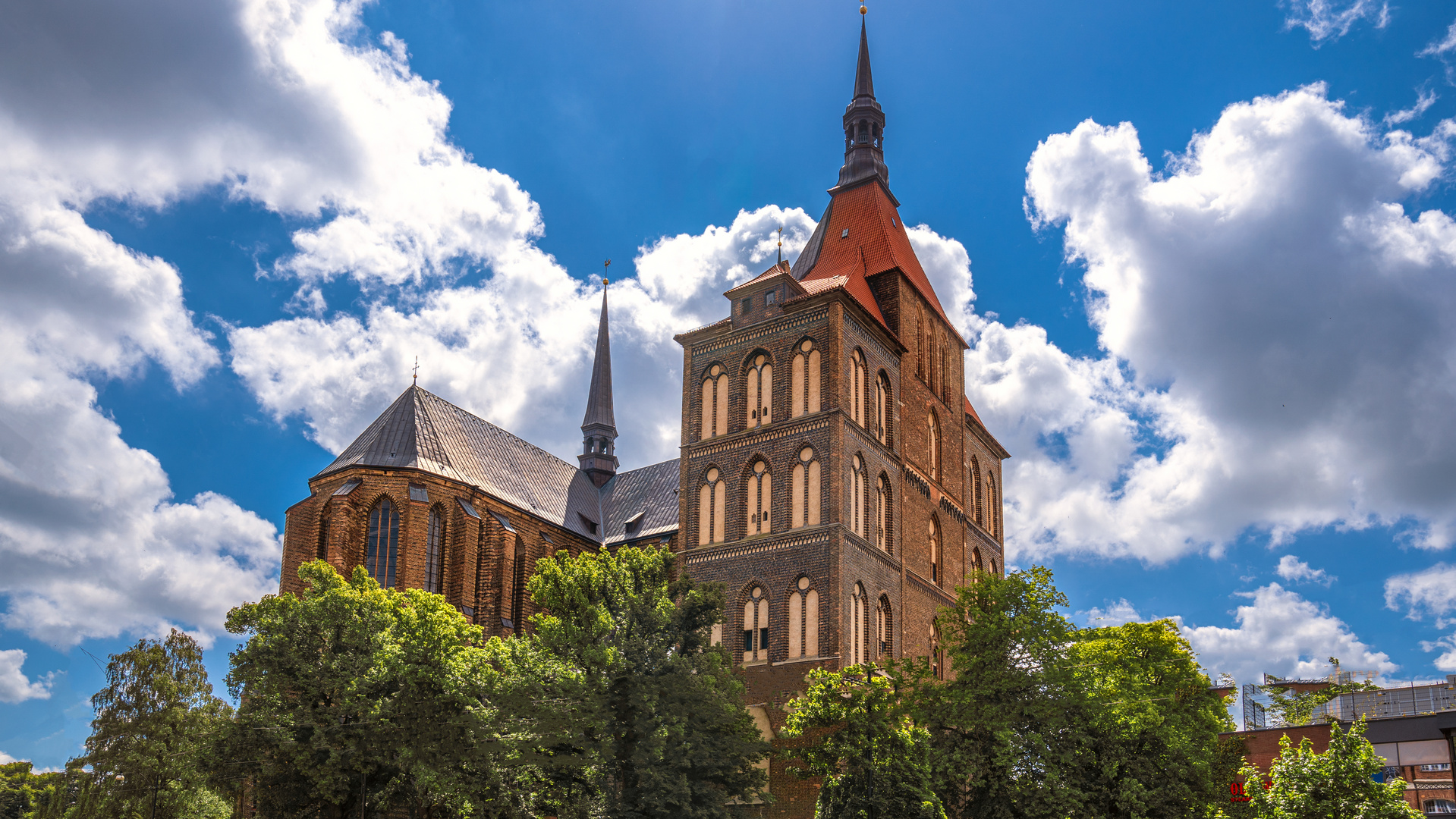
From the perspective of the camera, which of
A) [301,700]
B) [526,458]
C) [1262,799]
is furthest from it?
[526,458]

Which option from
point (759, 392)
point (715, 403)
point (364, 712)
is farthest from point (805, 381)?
point (364, 712)

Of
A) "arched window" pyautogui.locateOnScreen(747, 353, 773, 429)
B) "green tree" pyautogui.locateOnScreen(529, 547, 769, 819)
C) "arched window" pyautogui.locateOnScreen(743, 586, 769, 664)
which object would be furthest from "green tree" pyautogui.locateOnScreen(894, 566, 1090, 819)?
"arched window" pyautogui.locateOnScreen(747, 353, 773, 429)

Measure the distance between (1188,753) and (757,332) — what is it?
67.6ft

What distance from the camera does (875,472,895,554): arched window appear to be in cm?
4216

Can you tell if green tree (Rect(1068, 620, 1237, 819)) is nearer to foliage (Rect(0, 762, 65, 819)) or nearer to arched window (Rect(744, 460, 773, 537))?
arched window (Rect(744, 460, 773, 537))

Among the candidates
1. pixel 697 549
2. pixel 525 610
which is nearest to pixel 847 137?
pixel 697 549

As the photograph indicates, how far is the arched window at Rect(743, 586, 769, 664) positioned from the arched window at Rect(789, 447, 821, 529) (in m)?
2.76

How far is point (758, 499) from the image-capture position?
41875 mm

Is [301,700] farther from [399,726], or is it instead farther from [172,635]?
[172,635]

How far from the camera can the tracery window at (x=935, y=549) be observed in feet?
152

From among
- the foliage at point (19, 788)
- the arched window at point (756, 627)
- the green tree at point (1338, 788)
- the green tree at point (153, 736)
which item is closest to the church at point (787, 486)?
the arched window at point (756, 627)

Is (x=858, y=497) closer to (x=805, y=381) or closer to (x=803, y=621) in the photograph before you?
(x=805, y=381)

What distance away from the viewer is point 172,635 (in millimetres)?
42312

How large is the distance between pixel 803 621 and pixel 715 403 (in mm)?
9536
